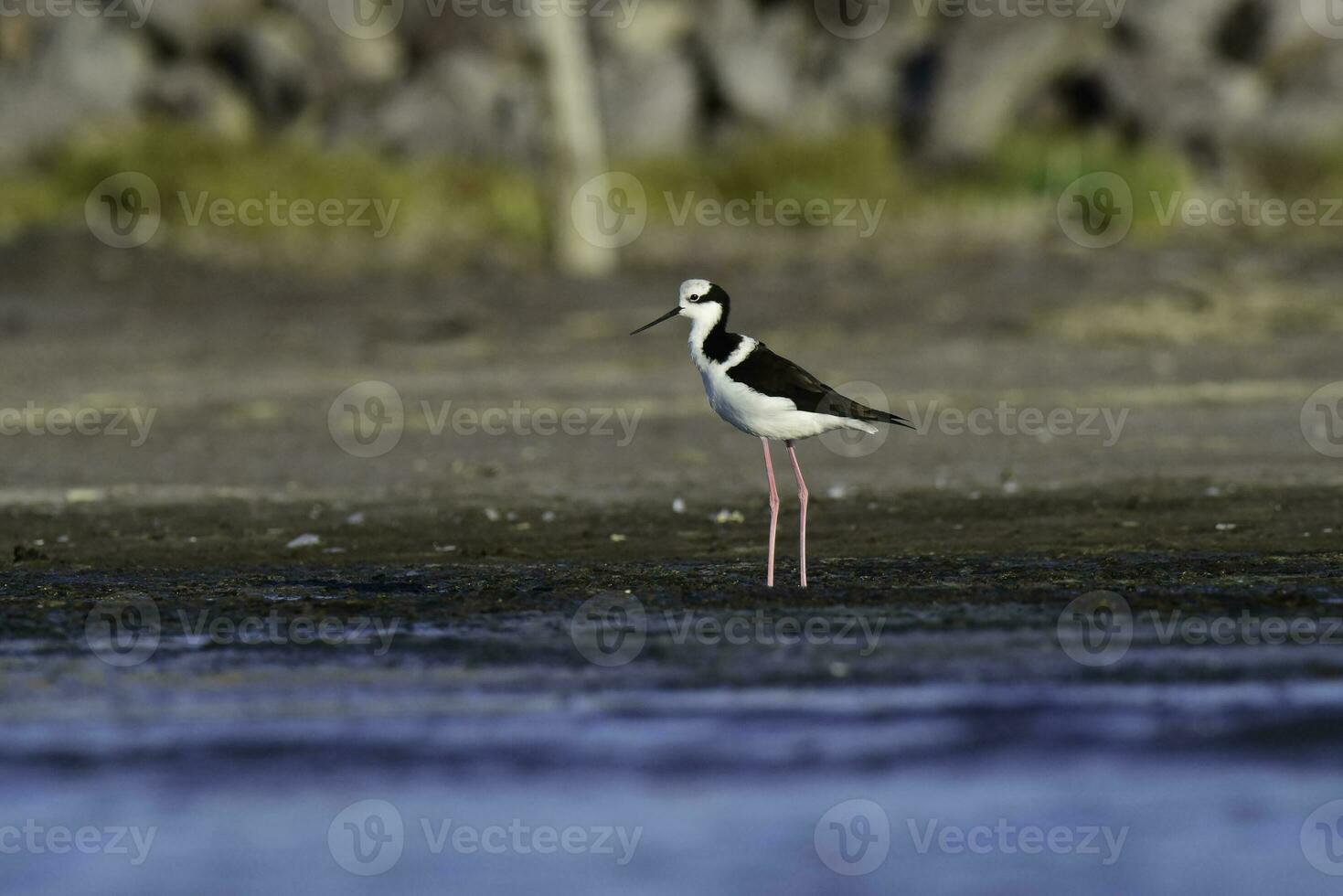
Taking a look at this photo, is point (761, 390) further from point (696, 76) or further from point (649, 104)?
point (696, 76)

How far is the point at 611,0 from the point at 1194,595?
22202 millimetres

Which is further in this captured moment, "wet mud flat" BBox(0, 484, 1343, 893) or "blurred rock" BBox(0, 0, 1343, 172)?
"blurred rock" BBox(0, 0, 1343, 172)

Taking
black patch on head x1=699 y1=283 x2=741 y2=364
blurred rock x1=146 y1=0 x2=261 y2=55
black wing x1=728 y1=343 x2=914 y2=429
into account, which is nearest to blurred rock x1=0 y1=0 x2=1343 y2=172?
blurred rock x1=146 y1=0 x2=261 y2=55

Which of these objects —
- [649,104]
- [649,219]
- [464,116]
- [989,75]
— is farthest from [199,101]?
[989,75]

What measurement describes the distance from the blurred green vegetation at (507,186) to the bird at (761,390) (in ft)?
39.0

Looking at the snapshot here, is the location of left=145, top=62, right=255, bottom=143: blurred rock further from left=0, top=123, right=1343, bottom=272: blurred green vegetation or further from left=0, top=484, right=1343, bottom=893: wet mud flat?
left=0, top=484, right=1343, bottom=893: wet mud flat

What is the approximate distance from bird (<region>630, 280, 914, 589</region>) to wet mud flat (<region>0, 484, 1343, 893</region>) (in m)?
0.58

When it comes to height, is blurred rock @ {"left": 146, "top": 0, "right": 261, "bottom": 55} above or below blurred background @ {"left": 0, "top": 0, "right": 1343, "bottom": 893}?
above

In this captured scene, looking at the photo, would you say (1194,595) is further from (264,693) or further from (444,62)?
(444,62)

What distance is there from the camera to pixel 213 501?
11.3 m

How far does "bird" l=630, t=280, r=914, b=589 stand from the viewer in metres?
8.29

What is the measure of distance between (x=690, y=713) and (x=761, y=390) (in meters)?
2.08

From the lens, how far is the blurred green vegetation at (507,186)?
21125mm

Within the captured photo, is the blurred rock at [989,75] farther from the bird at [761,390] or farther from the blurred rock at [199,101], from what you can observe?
the bird at [761,390]
